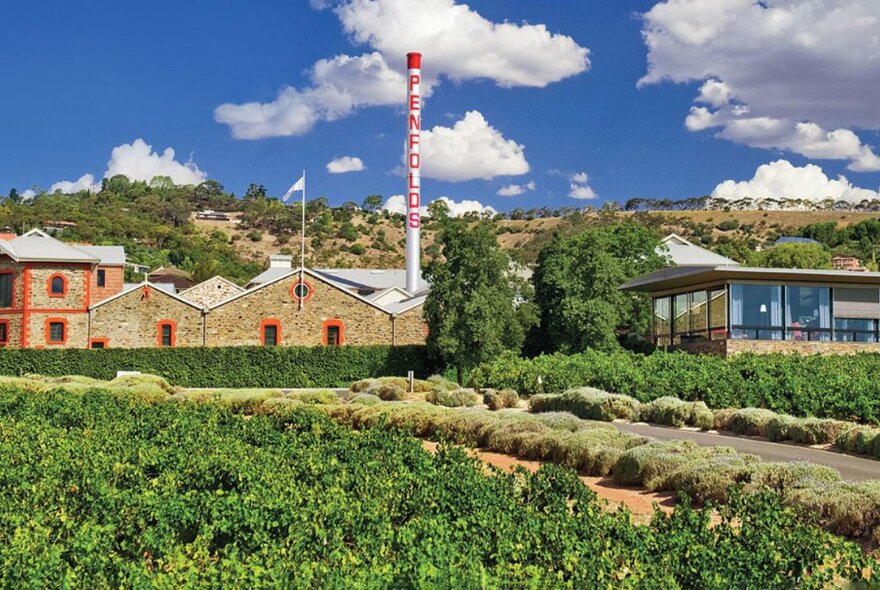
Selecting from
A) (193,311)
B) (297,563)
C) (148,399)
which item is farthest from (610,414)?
(193,311)

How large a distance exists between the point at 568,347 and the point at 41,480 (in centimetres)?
3164

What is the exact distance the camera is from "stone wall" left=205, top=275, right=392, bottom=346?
4547 centimetres

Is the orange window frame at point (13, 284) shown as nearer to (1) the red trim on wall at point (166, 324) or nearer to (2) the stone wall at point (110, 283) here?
(1) the red trim on wall at point (166, 324)

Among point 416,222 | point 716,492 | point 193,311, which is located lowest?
point 716,492

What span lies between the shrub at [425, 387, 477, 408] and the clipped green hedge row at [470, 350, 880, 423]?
2.23 meters

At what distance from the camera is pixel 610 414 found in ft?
83.5

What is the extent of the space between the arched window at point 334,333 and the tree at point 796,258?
35.2 m

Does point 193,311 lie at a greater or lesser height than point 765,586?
greater

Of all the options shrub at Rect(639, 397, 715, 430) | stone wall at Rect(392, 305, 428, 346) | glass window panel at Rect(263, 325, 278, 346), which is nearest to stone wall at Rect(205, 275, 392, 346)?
glass window panel at Rect(263, 325, 278, 346)

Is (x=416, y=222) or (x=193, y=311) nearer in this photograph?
(x=193, y=311)

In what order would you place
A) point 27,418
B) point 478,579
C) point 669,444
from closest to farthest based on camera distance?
point 478,579
point 669,444
point 27,418

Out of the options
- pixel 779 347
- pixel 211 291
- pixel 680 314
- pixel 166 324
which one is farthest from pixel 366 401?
pixel 211 291

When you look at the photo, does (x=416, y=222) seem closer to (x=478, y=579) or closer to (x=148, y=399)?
(x=148, y=399)

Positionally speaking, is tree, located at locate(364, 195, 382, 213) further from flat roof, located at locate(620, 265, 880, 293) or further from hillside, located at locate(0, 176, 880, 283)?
flat roof, located at locate(620, 265, 880, 293)
